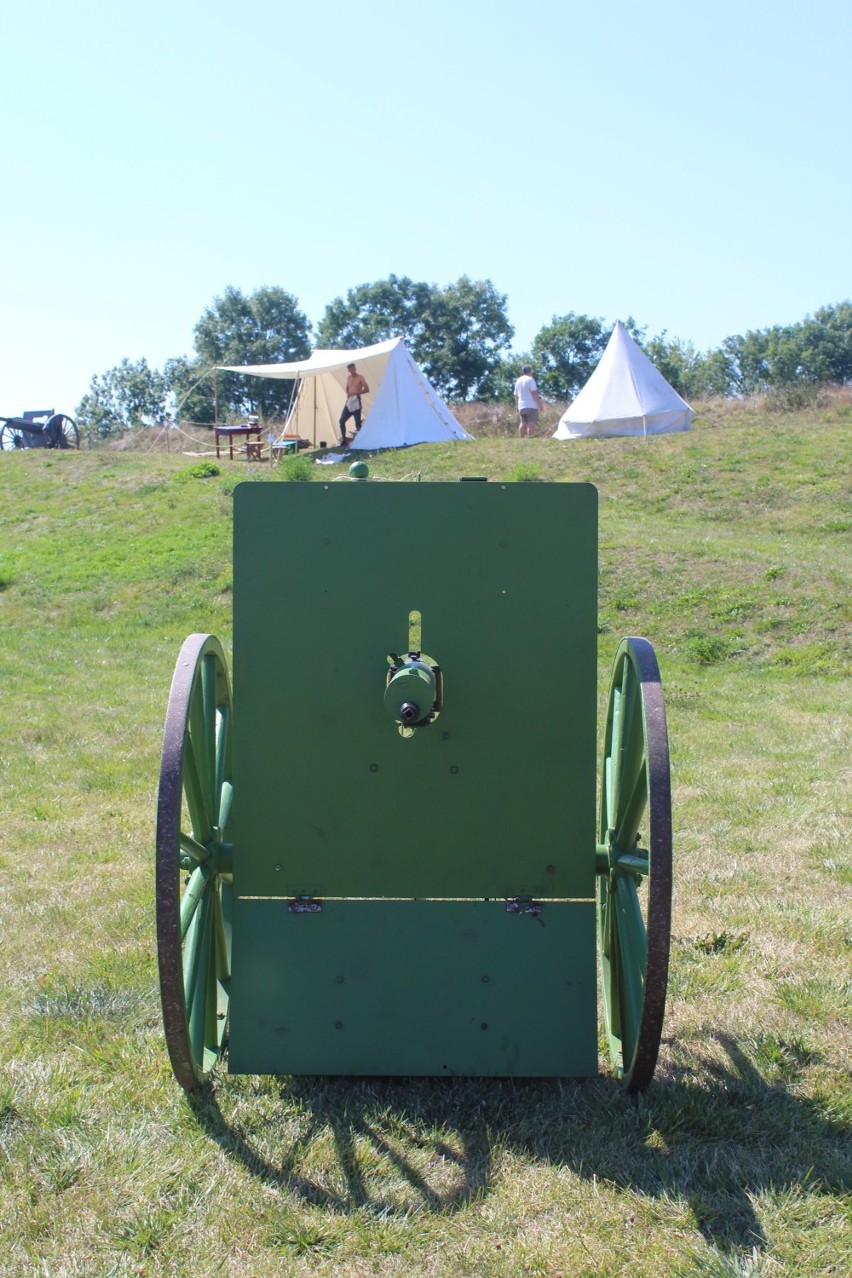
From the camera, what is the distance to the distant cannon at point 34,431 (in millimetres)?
26266

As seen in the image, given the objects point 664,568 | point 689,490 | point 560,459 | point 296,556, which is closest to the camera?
point 296,556

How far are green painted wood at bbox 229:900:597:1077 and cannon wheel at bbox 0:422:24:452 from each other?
2514 centimetres

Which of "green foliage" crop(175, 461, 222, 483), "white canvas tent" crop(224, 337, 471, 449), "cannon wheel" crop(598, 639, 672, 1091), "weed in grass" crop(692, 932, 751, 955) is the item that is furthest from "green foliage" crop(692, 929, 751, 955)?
"white canvas tent" crop(224, 337, 471, 449)

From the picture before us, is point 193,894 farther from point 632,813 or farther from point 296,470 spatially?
point 296,470

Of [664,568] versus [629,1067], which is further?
[664,568]

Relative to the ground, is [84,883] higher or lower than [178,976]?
lower

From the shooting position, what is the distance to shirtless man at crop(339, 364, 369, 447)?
2166cm

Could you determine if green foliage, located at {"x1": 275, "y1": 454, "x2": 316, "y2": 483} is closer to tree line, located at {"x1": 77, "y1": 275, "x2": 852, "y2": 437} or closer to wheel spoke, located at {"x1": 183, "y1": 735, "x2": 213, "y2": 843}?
wheel spoke, located at {"x1": 183, "y1": 735, "x2": 213, "y2": 843}

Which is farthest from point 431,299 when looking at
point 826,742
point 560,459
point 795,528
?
point 826,742

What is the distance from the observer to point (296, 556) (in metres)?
3.23

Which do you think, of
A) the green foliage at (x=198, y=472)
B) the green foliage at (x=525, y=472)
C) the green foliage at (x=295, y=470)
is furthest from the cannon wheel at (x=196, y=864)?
the green foliage at (x=198, y=472)

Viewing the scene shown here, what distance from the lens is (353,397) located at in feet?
73.4

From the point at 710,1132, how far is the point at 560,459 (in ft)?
50.7

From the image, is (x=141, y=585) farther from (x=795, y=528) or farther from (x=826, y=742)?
(x=826, y=742)
